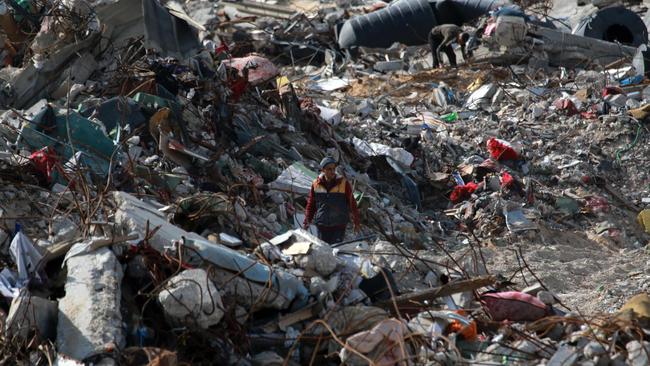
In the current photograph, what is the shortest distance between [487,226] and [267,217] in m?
2.65

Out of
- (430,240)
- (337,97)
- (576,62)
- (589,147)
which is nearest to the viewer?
(430,240)

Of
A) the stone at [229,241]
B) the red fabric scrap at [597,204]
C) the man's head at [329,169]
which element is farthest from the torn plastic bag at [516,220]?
the stone at [229,241]

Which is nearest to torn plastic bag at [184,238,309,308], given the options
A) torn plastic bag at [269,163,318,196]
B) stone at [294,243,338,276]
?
stone at [294,243,338,276]

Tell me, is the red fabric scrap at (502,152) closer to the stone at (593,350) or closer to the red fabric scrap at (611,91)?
the red fabric scrap at (611,91)

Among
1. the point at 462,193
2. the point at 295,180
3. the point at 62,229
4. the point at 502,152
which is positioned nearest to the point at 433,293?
the point at 62,229

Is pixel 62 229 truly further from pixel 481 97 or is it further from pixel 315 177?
pixel 481 97

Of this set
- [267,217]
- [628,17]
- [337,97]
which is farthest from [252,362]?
[628,17]

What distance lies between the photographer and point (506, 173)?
41.8 feet

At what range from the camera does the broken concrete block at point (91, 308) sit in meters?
6.02

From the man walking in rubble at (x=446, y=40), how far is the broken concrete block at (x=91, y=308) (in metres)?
11.6

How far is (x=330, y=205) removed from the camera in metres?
9.12

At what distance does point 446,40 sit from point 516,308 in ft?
35.9

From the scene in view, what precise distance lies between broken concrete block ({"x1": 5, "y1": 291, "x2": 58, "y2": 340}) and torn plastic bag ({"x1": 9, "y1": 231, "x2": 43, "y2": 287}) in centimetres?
27

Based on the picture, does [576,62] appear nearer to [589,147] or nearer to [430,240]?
[589,147]
